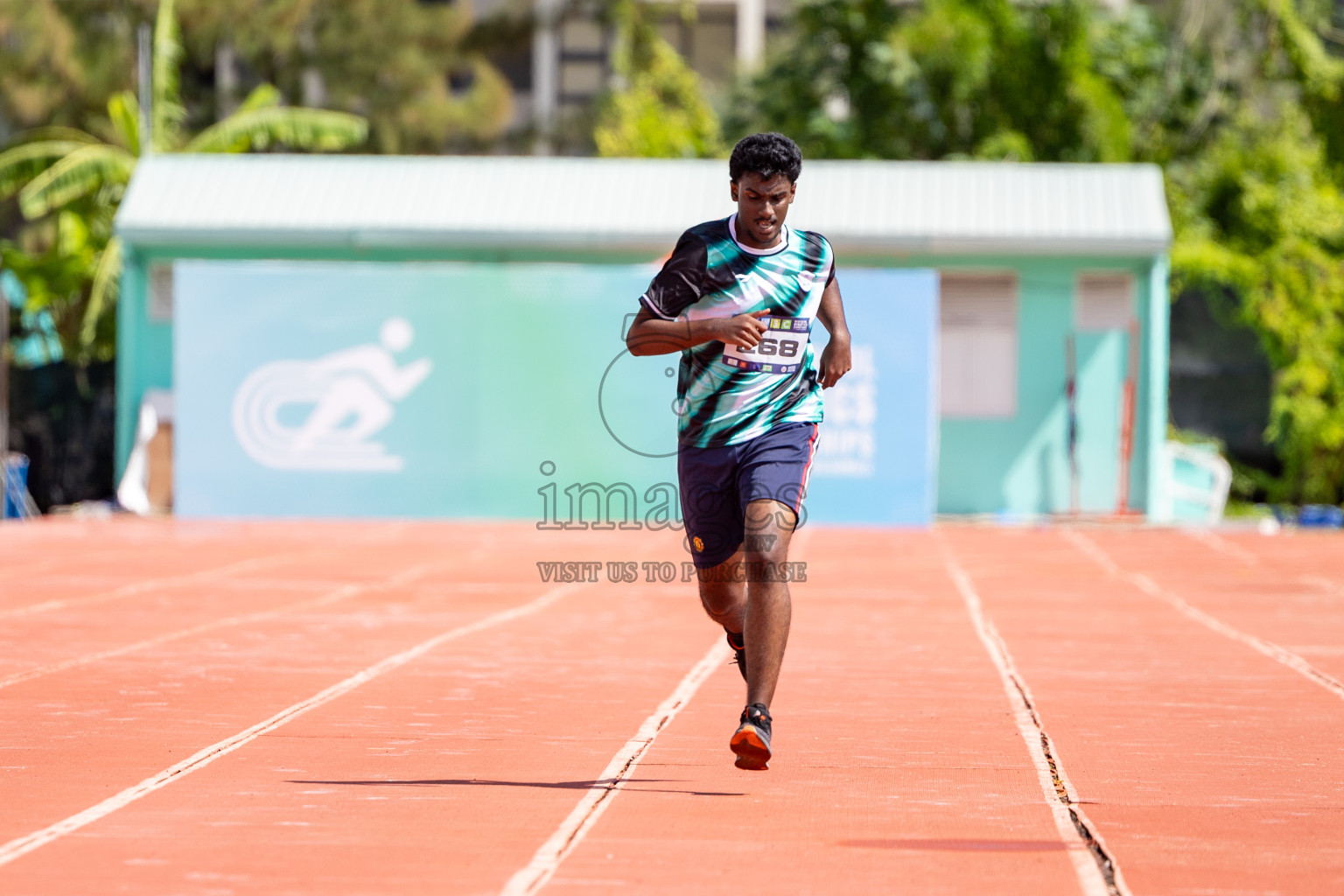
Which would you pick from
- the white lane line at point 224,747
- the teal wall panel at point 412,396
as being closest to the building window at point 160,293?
the teal wall panel at point 412,396

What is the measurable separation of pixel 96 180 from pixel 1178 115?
63.9ft

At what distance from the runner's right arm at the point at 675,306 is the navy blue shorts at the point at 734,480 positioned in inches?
14.2

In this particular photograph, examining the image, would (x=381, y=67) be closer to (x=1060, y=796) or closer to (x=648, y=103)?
(x=648, y=103)

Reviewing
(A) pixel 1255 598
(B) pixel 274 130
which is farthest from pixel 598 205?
(A) pixel 1255 598

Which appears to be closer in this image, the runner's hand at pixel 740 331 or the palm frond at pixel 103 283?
the runner's hand at pixel 740 331

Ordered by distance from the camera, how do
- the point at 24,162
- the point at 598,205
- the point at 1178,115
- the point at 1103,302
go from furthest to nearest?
the point at 1178,115 < the point at 24,162 < the point at 598,205 < the point at 1103,302

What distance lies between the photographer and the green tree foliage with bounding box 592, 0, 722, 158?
33.5m

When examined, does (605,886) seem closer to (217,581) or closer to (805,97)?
(217,581)

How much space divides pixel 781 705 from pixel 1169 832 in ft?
8.01

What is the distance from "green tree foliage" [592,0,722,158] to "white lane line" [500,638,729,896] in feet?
85.0

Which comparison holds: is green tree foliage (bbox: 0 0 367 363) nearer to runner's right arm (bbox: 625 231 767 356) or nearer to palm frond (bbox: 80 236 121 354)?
palm frond (bbox: 80 236 121 354)

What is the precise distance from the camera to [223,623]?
387 inches

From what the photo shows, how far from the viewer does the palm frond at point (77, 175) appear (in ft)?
79.8

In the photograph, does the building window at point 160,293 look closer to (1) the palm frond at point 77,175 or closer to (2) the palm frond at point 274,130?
(1) the palm frond at point 77,175
